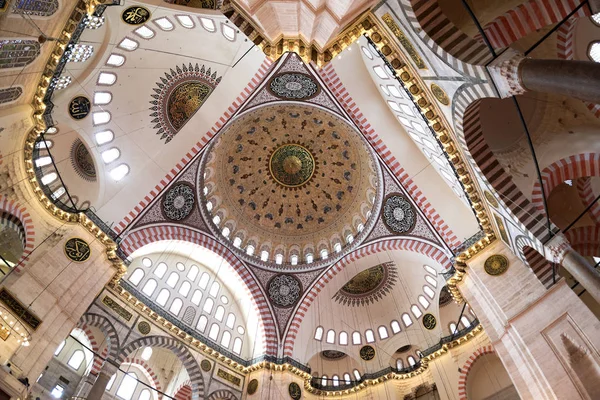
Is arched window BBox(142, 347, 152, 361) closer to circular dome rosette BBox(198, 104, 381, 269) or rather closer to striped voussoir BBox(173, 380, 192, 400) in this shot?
striped voussoir BBox(173, 380, 192, 400)

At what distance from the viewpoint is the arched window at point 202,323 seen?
13359 mm

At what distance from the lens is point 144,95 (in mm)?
10469

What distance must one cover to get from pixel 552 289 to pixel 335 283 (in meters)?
8.31

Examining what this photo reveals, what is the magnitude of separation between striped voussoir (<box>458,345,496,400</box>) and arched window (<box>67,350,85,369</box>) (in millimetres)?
12914

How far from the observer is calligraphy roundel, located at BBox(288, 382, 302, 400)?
41.0ft

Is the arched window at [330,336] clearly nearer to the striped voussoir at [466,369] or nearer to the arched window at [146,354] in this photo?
the striped voussoir at [466,369]

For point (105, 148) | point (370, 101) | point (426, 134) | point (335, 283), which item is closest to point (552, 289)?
point (426, 134)

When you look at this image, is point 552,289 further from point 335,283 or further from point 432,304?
point 335,283

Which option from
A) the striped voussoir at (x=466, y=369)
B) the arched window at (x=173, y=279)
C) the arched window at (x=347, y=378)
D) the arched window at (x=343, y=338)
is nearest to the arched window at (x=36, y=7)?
the arched window at (x=173, y=279)

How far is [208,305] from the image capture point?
14.3 m

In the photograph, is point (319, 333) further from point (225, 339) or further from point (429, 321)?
point (429, 321)

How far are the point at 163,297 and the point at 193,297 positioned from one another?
129 cm

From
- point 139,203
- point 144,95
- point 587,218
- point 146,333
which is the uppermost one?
point 144,95

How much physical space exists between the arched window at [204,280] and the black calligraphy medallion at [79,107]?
301 inches
